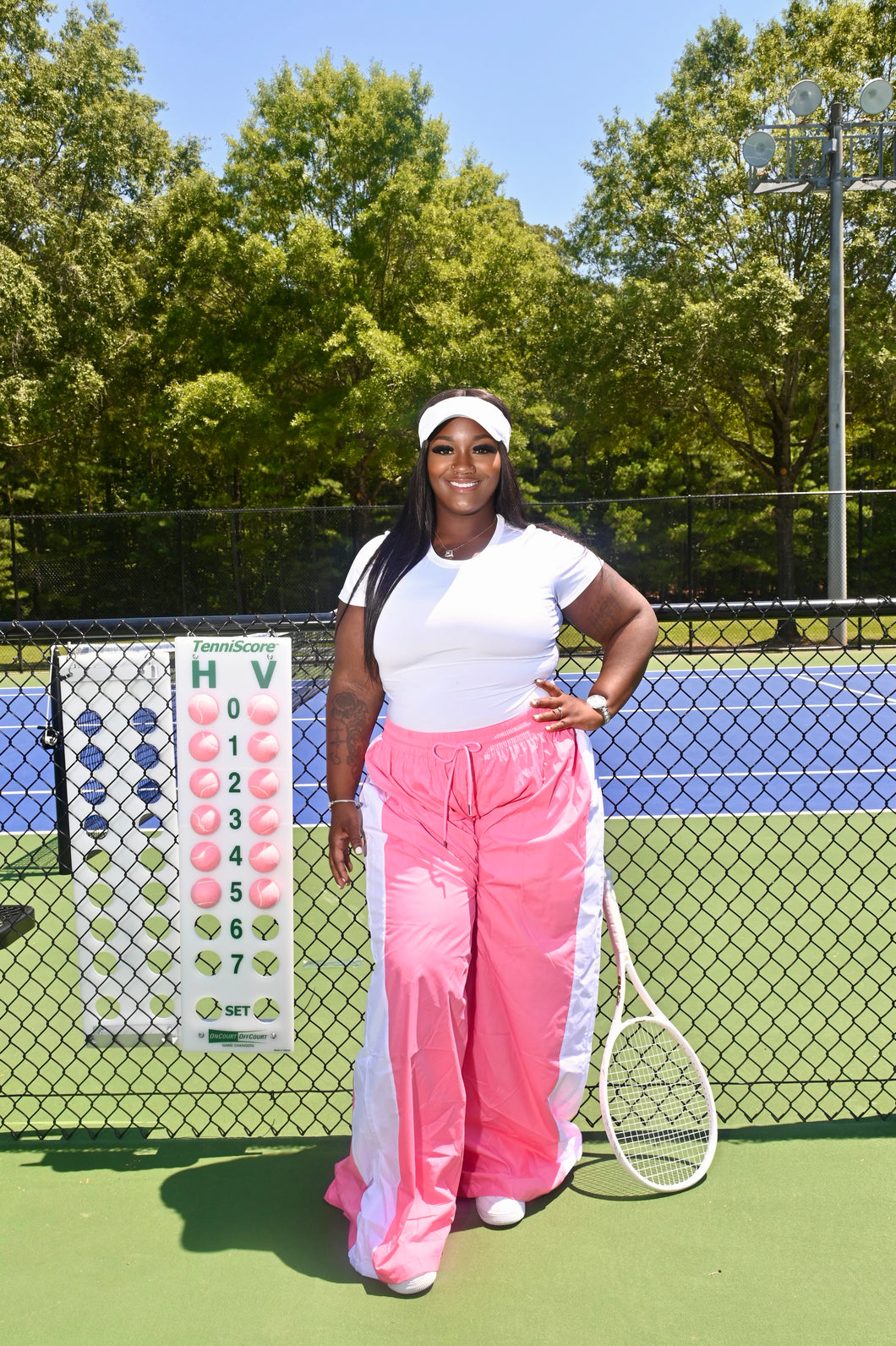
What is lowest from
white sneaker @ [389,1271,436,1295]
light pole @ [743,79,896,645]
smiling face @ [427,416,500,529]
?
white sneaker @ [389,1271,436,1295]

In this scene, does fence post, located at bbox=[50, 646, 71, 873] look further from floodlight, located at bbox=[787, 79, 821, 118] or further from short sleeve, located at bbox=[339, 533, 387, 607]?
floodlight, located at bbox=[787, 79, 821, 118]

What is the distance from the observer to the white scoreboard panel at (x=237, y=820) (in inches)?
116

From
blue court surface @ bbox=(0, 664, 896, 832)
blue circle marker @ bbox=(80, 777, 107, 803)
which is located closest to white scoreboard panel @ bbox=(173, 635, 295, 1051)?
blue circle marker @ bbox=(80, 777, 107, 803)

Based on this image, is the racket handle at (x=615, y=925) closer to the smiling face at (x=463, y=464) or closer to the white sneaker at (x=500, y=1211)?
the white sneaker at (x=500, y=1211)

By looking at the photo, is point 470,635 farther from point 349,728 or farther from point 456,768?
point 349,728

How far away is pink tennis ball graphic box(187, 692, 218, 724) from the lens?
2943 mm

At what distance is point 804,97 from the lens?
15391 millimetres

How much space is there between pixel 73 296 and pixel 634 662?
2244cm

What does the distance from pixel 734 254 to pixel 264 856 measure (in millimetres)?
20781

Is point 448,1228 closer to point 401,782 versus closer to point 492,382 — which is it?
point 401,782

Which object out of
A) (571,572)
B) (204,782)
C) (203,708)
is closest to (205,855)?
(204,782)

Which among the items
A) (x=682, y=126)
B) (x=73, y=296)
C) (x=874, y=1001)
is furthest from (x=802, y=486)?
(x=874, y=1001)

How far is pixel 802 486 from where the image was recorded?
2991cm

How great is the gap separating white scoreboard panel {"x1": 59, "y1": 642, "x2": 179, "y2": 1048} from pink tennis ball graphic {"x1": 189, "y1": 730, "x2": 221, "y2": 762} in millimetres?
343
